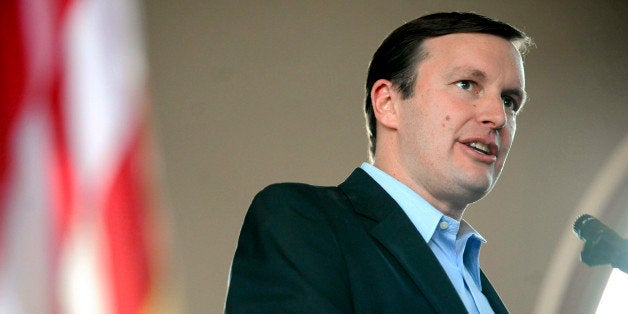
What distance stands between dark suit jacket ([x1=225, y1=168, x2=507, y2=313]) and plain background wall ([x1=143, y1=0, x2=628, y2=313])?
1.38 m

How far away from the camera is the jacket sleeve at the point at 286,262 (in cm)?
108

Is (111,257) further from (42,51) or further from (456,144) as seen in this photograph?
(456,144)

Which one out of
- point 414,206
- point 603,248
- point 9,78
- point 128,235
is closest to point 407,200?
point 414,206

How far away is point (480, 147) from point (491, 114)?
59mm

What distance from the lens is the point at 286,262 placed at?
1.12m

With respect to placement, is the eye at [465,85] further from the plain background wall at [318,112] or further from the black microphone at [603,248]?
the plain background wall at [318,112]

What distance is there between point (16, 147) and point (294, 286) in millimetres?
1078

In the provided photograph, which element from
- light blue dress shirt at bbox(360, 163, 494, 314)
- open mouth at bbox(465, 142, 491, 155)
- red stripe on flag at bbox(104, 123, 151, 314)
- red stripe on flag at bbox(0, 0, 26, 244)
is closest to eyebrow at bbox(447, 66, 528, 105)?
open mouth at bbox(465, 142, 491, 155)

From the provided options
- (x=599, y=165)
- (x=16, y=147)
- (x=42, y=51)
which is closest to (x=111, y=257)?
(x=16, y=147)

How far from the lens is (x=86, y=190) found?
1.88 metres

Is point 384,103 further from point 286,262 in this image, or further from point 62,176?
point 62,176

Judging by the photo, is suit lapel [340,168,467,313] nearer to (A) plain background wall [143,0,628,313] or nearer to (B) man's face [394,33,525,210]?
(B) man's face [394,33,525,210]

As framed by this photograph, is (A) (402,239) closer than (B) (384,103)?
Yes

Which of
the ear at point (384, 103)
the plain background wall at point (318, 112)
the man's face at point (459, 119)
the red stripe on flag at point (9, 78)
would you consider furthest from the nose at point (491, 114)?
the plain background wall at point (318, 112)
